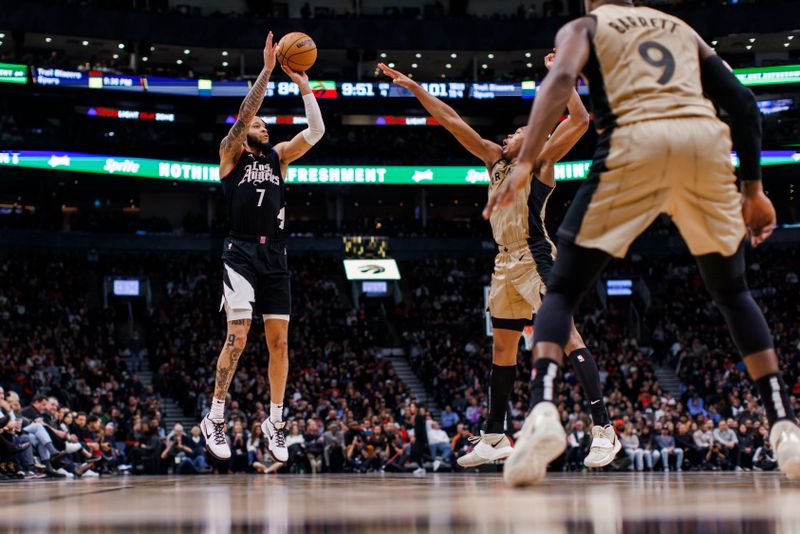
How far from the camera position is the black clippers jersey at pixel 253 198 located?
6.74 m

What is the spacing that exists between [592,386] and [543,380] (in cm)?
242

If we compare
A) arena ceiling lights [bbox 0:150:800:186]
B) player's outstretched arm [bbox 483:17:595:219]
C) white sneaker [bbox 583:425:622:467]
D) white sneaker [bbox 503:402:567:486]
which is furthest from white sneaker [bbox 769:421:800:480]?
arena ceiling lights [bbox 0:150:800:186]

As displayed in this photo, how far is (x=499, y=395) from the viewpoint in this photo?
6.32 m

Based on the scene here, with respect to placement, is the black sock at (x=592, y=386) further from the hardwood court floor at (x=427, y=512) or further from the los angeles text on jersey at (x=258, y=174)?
the los angeles text on jersey at (x=258, y=174)

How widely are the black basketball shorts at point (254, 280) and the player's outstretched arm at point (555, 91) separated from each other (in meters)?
3.39

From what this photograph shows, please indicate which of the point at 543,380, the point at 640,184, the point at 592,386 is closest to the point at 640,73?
the point at 640,184

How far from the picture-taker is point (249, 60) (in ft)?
129

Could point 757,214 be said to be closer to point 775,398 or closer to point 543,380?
point 775,398

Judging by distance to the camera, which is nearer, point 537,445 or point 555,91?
point 537,445

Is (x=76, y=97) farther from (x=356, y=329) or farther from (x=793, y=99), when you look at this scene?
(x=793, y=99)

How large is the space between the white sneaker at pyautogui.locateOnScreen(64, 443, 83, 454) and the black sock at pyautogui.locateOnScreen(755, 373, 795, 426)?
12599mm

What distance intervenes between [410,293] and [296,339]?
689cm

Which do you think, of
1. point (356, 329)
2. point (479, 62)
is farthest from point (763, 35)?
point (356, 329)

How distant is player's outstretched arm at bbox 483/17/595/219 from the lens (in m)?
3.55
